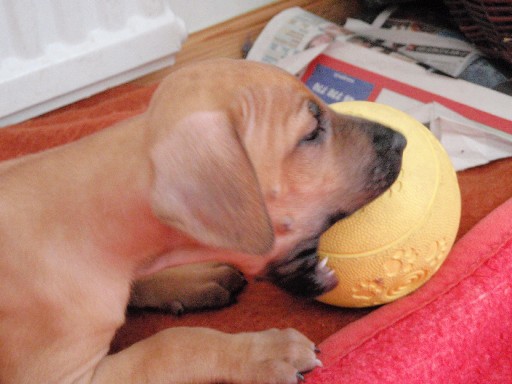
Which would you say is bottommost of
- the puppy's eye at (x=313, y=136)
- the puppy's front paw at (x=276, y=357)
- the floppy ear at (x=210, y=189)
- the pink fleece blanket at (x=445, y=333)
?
the pink fleece blanket at (x=445, y=333)

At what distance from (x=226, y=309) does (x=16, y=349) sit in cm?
52

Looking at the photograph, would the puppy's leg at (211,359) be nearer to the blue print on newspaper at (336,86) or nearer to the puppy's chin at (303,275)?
the puppy's chin at (303,275)

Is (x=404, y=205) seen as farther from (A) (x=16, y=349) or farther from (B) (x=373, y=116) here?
(A) (x=16, y=349)

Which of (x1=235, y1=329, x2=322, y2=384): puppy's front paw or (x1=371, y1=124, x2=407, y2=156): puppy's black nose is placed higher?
(x1=371, y1=124, x2=407, y2=156): puppy's black nose

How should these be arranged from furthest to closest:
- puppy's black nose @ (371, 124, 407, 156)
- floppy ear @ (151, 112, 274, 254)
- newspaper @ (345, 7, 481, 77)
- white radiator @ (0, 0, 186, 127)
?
1. newspaper @ (345, 7, 481, 77)
2. white radiator @ (0, 0, 186, 127)
3. puppy's black nose @ (371, 124, 407, 156)
4. floppy ear @ (151, 112, 274, 254)

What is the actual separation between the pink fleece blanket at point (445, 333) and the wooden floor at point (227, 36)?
1.56 metres

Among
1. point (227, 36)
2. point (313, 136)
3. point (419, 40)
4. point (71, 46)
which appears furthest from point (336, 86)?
point (313, 136)

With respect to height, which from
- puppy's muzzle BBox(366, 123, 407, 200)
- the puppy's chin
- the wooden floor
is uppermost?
puppy's muzzle BBox(366, 123, 407, 200)

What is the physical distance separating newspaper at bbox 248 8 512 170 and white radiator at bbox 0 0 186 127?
1.62 feet

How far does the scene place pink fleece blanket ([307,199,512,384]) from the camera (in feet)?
4.32

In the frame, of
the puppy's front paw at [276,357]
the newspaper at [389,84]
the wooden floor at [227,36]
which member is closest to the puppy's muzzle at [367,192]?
the puppy's front paw at [276,357]

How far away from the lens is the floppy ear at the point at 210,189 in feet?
3.42

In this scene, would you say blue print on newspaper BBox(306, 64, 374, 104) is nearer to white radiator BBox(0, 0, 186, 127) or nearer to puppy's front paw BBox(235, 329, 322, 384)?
white radiator BBox(0, 0, 186, 127)

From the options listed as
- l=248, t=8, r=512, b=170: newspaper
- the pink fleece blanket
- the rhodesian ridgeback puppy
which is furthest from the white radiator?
the pink fleece blanket
